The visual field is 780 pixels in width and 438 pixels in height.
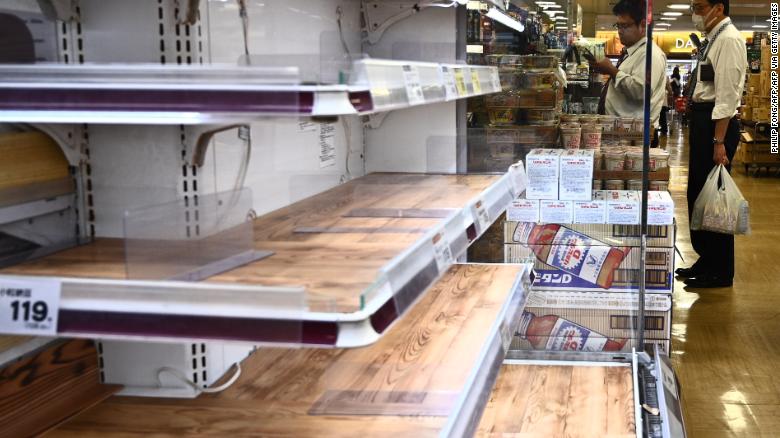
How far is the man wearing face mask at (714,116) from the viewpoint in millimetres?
5629

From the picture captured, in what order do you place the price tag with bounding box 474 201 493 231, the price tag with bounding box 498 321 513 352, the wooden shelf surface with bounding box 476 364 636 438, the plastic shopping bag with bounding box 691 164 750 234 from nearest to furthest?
1. the price tag with bounding box 474 201 493 231
2. the price tag with bounding box 498 321 513 352
3. the wooden shelf surface with bounding box 476 364 636 438
4. the plastic shopping bag with bounding box 691 164 750 234

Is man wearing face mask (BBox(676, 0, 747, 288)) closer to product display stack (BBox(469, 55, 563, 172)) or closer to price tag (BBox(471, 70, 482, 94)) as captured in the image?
product display stack (BBox(469, 55, 563, 172))

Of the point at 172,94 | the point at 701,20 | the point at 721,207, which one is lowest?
the point at 721,207

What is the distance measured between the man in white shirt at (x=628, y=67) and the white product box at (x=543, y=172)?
0.31 meters

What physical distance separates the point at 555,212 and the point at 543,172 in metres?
0.17

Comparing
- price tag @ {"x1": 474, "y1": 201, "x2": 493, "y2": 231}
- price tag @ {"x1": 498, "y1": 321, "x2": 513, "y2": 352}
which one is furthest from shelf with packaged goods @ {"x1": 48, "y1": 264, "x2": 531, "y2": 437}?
price tag @ {"x1": 474, "y1": 201, "x2": 493, "y2": 231}

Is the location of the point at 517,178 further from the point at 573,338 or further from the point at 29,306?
the point at 29,306

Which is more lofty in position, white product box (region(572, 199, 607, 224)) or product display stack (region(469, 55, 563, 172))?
product display stack (region(469, 55, 563, 172))

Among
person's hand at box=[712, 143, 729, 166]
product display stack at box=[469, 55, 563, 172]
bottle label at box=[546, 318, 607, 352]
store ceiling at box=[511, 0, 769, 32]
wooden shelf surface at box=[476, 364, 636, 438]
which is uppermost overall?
store ceiling at box=[511, 0, 769, 32]

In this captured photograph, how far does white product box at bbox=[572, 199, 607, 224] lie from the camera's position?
3.63 meters

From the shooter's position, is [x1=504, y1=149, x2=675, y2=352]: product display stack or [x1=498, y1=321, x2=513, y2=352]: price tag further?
[x1=504, y1=149, x2=675, y2=352]: product display stack

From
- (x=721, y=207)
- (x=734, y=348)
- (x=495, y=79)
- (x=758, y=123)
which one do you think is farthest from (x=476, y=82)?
(x=758, y=123)

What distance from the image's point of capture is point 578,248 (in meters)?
3.68

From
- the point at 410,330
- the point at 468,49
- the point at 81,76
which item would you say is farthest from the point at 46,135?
the point at 468,49
